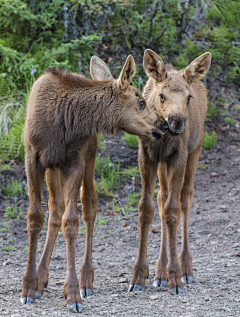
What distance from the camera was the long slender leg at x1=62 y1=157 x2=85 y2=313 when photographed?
4.80m

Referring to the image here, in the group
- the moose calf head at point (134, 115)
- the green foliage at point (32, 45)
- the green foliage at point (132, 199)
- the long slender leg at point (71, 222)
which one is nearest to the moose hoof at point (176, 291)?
the long slender leg at point (71, 222)

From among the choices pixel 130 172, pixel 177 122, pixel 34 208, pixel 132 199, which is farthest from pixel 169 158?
pixel 130 172

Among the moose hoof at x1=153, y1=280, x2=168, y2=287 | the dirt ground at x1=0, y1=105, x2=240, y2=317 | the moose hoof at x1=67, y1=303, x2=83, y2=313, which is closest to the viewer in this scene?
the moose hoof at x1=67, y1=303, x2=83, y2=313

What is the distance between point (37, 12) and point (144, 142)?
271 inches

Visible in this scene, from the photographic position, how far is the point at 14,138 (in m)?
9.67

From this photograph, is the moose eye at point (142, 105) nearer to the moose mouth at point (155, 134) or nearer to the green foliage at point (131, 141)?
the moose mouth at point (155, 134)

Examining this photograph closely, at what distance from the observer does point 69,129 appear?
5156 mm

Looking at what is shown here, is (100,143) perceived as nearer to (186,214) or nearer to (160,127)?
(186,214)

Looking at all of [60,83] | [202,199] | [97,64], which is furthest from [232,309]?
[202,199]

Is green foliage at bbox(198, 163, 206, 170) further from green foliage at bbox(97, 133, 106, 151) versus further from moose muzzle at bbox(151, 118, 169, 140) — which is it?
moose muzzle at bbox(151, 118, 169, 140)

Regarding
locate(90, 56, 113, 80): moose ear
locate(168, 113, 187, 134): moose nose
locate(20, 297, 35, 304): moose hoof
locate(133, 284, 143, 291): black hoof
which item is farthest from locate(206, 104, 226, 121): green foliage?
locate(20, 297, 35, 304): moose hoof

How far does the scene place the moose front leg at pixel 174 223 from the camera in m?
5.38

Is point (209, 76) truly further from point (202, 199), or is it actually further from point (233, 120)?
point (202, 199)

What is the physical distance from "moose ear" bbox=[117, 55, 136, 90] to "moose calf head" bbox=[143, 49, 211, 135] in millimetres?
535
